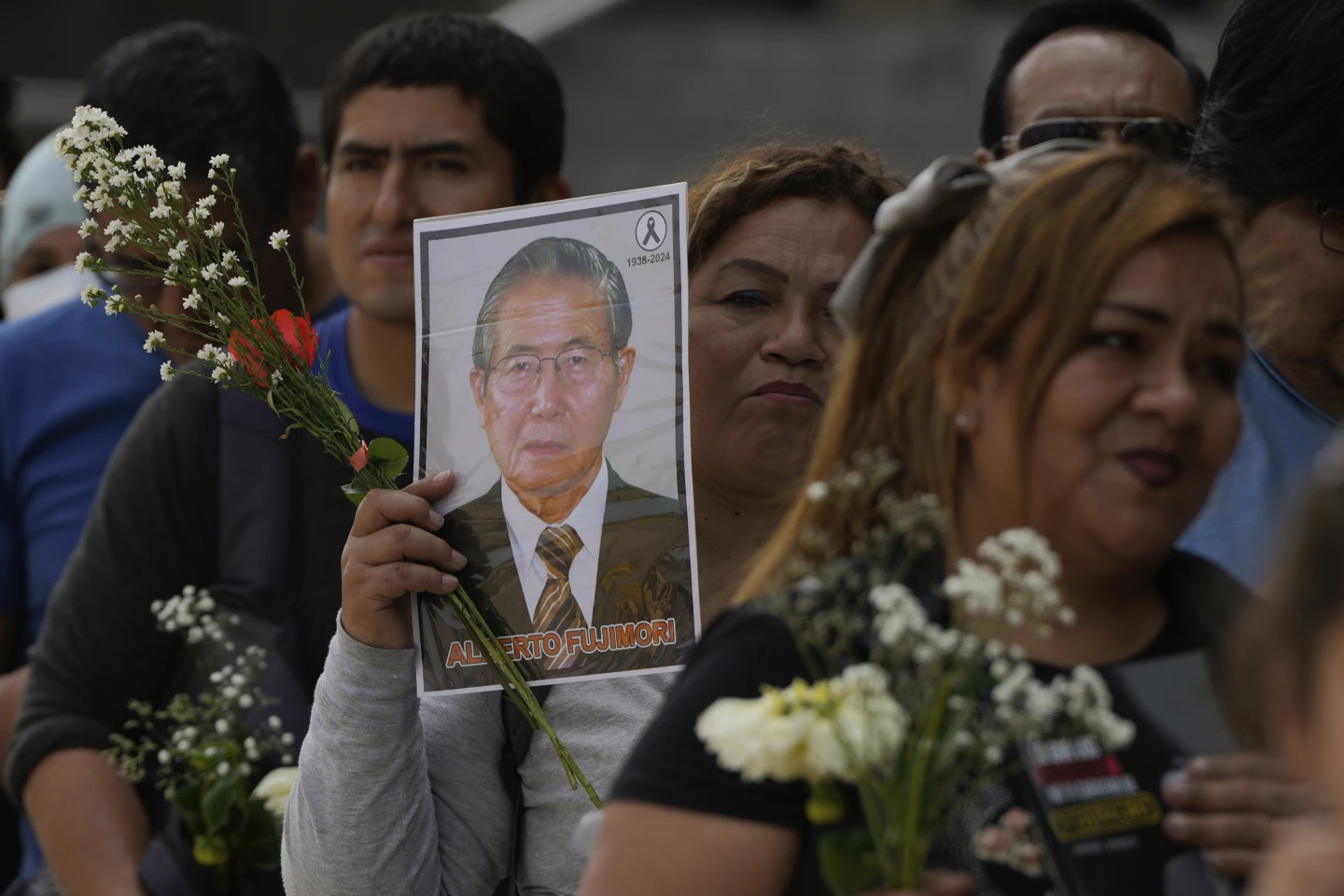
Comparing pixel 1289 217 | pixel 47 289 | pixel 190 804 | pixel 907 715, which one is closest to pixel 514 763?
pixel 190 804

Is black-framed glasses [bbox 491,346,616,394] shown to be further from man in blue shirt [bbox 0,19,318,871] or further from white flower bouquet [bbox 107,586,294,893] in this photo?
man in blue shirt [bbox 0,19,318,871]

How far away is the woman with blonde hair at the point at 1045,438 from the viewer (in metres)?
1.57

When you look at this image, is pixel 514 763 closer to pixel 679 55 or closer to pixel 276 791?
pixel 276 791

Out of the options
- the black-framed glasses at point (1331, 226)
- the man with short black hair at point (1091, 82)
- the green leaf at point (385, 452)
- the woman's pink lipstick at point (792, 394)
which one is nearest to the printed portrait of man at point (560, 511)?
the green leaf at point (385, 452)

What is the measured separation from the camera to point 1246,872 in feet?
4.92

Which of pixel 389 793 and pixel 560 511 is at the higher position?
pixel 560 511

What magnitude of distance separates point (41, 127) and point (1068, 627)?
7.49 m

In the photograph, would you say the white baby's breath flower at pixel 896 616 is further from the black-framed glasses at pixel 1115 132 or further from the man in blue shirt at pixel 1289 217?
the black-framed glasses at pixel 1115 132

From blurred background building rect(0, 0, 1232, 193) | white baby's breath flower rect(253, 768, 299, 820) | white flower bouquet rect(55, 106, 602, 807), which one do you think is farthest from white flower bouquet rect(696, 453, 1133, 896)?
blurred background building rect(0, 0, 1232, 193)

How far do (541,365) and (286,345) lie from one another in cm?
35

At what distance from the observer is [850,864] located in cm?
150

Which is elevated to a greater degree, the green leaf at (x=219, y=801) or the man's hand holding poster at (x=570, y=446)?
the man's hand holding poster at (x=570, y=446)

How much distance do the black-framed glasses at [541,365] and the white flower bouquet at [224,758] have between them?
0.81m

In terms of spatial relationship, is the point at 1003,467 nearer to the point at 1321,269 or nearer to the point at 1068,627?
the point at 1068,627
